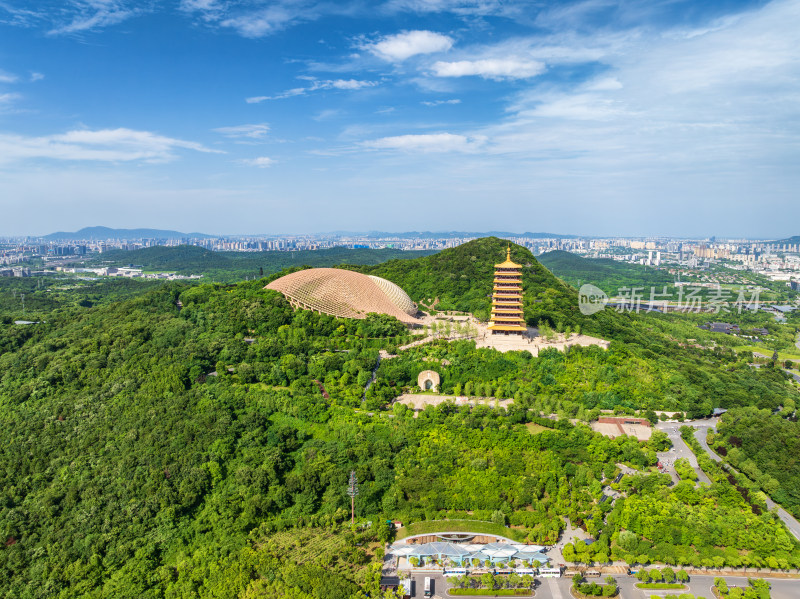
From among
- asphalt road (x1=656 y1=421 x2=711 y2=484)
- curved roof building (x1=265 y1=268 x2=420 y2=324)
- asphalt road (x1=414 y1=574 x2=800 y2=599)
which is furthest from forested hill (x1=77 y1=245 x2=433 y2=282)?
asphalt road (x1=414 y1=574 x2=800 y2=599)

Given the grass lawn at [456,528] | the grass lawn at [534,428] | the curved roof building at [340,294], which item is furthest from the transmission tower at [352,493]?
the curved roof building at [340,294]

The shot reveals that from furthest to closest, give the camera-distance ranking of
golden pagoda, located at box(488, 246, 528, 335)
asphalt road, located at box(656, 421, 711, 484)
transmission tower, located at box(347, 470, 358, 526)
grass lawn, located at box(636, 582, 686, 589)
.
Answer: golden pagoda, located at box(488, 246, 528, 335) < asphalt road, located at box(656, 421, 711, 484) < transmission tower, located at box(347, 470, 358, 526) < grass lawn, located at box(636, 582, 686, 589)

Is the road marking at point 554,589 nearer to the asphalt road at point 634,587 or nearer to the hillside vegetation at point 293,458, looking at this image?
the asphalt road at point 634,587

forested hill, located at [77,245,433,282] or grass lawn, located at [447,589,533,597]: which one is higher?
forested hill, located at [77,245,433,282]

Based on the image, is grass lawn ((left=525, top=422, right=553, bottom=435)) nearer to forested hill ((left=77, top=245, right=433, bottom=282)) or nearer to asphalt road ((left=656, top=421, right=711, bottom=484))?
asphalt road ((left=656, top=421, right=711, bottom=484))

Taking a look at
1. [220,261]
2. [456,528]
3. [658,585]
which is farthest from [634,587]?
[220,261]

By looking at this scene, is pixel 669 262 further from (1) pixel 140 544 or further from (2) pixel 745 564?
(1) pixel 140 544

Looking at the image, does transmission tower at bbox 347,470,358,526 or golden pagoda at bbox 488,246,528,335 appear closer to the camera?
transmission tower at bbox 347,470,358,526
